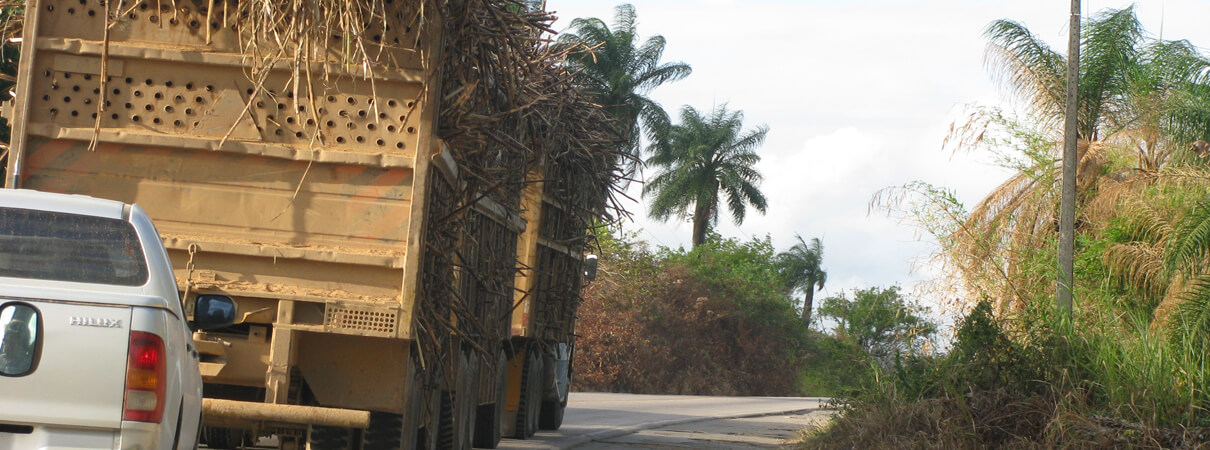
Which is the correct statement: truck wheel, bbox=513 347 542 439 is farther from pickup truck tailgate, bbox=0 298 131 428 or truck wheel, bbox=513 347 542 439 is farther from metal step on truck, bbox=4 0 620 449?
pickup truck tailgate, bbox=0 298 131 428

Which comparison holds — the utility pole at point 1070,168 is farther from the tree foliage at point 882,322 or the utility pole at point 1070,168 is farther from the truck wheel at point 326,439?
the truck wheel at point 326,439

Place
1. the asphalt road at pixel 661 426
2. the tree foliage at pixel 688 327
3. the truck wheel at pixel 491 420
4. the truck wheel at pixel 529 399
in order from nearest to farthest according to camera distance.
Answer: the truck wheel at pixel 491 420, the truck wheel at pixel 529 399, the asphalt road at pixel 661 426, the tree foliage at pixel 688 327

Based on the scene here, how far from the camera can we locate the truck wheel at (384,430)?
8.38 m

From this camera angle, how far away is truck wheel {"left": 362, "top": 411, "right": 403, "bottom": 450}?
838 cm

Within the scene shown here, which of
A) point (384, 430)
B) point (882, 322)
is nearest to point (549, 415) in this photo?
point (384, 430)

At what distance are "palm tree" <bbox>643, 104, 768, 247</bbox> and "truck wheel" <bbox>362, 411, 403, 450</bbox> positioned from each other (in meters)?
44.5

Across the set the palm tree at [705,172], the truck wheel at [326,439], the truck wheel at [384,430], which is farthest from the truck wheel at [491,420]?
the palm tree at [705,172]

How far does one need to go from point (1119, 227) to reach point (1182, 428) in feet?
14.9

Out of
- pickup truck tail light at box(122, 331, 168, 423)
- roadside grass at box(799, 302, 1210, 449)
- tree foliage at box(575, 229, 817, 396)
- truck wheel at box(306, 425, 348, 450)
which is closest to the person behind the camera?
pickup truck tail light at box(122, 331, 168, 423)

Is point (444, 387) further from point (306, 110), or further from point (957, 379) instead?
point (957, 379)

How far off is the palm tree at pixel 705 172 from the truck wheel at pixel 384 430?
44.5 m

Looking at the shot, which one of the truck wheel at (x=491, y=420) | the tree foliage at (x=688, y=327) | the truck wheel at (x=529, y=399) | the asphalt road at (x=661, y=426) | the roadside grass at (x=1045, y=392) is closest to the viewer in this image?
the roadside grass at (x=1045, y=392)

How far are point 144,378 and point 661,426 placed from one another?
14922mm

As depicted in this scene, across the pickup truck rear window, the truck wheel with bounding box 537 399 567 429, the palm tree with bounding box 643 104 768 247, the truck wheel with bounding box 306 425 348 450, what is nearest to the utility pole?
the truck wheel with bounding box 537 399 567 429
